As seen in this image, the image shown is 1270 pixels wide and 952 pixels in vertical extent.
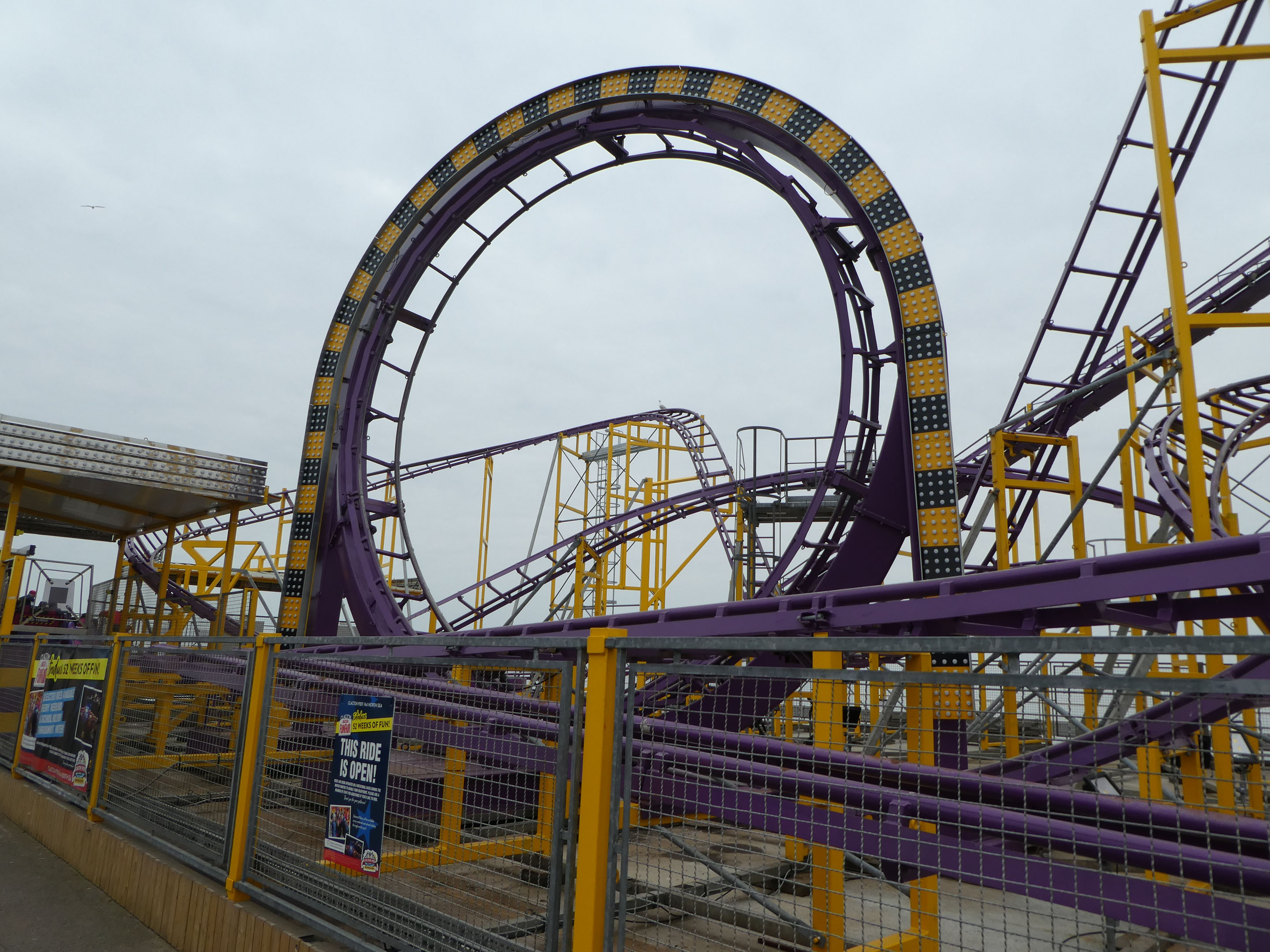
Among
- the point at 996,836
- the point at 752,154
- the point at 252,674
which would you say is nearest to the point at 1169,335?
the point at 752,154

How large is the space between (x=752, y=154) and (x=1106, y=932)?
7.78 meters

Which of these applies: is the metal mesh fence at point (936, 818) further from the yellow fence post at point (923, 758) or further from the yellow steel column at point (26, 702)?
the yellow steel column at point (26, 702)

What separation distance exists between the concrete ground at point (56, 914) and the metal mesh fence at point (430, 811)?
47.2 inches

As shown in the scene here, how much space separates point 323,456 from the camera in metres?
11.5

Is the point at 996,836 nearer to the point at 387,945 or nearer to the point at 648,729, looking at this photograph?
the point at 648,729

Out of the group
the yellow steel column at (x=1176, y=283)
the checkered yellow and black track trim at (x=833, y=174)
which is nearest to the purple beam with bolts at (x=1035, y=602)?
the yellow steel column at (x=1176, y=283)

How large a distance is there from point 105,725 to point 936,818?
Result: 5774mm

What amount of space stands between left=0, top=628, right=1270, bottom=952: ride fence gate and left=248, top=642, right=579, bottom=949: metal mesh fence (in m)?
0.02

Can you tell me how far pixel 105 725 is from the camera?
20.3 ft

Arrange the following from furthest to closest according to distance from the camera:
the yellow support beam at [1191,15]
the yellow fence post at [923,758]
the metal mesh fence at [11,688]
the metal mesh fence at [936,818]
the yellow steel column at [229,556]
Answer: the yellow steel column at [229,556] < the metal mesh fence at [11,688] < the yellow support beam at [1191,15] < the yellow fence post at [923,758] < the metal mesh fence at [936,818]

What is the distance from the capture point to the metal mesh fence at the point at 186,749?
5.09 m

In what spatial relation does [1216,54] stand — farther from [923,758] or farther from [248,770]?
[248,770]

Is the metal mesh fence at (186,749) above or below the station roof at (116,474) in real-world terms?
below

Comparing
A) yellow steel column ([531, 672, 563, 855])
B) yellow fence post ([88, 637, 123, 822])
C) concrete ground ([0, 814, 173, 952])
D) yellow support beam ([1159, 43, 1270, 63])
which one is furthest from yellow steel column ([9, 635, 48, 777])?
yellow support beam ([1159, 43, 1270, 63])
